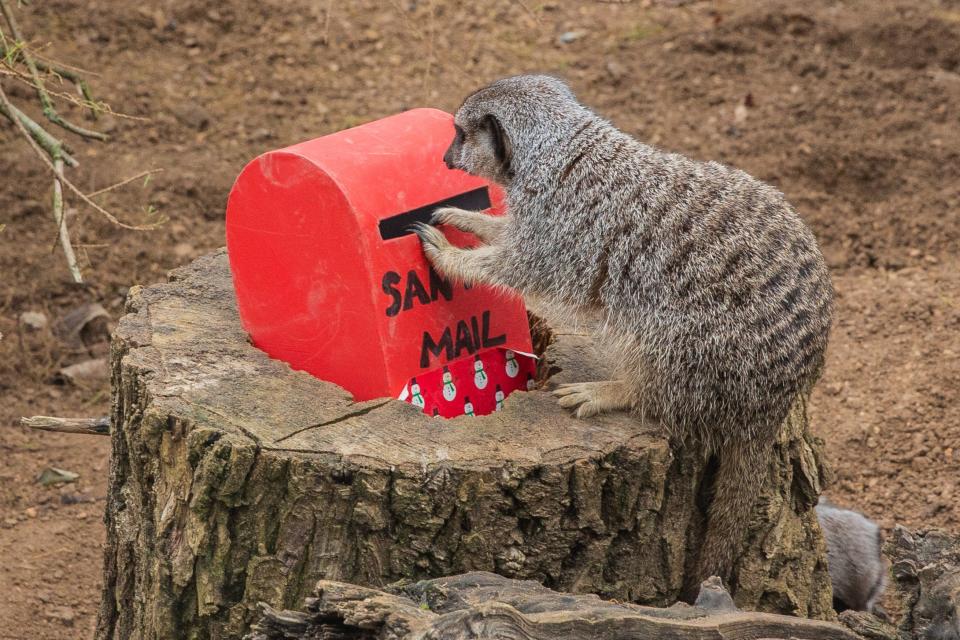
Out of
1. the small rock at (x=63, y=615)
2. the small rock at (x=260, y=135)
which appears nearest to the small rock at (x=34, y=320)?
the small rock at (x=63, y=615)

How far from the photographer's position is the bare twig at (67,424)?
321 centimetres

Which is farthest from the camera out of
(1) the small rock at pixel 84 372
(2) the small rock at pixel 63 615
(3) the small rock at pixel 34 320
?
(3) the small rock at pixel 34 320

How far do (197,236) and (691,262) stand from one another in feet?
11.4

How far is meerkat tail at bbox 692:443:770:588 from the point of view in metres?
3.05

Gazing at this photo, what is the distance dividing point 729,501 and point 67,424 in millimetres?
1862

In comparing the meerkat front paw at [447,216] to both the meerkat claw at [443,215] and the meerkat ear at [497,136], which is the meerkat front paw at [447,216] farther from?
the meerkat ear at [497,136]

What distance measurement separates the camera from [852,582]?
403 centimetres

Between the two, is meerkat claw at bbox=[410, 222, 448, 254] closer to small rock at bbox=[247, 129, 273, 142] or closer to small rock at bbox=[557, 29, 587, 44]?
small rock at bbox=[247, 129, 273, 142]

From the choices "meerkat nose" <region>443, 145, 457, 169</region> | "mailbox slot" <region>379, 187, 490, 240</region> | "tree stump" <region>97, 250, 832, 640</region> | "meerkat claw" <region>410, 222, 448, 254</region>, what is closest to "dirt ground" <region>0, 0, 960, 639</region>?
"mailbox slot" <region>379, 187, 490, 240</region>

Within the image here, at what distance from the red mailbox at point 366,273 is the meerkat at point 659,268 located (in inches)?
3.5

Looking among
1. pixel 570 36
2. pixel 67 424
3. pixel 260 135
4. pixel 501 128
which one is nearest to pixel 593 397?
pixel 501 128

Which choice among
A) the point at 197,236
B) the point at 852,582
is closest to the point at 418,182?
the point at 852,582

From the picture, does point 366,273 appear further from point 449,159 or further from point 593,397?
point 593,397

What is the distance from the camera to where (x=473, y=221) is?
3299 millimetres
